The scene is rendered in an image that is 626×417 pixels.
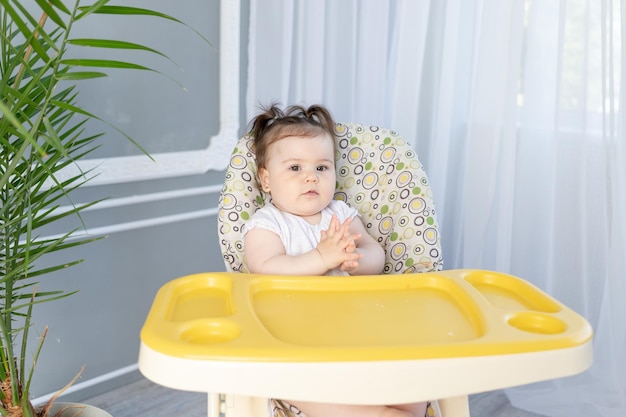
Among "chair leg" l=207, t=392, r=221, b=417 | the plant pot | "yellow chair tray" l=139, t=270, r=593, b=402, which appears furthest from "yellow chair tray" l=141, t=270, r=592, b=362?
the plant pot

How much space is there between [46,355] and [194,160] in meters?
0.82

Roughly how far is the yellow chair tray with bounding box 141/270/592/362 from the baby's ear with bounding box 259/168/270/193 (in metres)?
0.33

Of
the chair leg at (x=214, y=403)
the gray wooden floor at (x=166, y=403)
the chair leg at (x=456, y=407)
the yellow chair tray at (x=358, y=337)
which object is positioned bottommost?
the gray wooden floor at (x=166, y=403)

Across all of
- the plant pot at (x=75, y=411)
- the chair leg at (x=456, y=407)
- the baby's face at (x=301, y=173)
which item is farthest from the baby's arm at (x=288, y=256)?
the plant pot at (x=75, y=411)

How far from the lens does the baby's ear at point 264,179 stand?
1.60m

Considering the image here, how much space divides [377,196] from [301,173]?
0.66 feet

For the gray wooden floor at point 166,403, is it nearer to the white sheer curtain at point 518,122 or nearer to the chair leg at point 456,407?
the white sheer curtain at point 518,122

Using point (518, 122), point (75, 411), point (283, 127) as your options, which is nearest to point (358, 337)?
point (283, 127)

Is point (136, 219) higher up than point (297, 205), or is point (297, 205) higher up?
point (297, 205)

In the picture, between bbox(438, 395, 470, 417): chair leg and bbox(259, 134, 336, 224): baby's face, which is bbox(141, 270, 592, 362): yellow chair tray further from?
bbox(259, 134, 336, 224): baby's face

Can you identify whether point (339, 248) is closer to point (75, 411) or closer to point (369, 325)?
point (369, 325)

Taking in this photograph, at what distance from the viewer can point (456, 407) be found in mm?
1279

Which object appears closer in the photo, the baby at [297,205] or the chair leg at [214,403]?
the chair leg at [214,403]

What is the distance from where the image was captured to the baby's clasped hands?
140 cm
